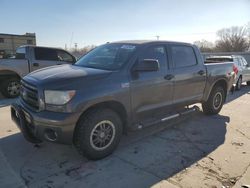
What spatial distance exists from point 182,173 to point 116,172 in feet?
3.09

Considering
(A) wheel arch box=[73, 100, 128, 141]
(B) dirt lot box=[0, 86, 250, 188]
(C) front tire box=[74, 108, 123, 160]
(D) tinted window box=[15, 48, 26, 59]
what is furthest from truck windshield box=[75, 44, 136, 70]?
(D) tinted window box=[15, 48, 26, 59]

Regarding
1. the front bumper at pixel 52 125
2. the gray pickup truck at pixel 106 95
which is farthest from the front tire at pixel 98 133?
the front bumper at pixel 52 125

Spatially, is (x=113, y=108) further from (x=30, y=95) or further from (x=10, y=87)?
(x=10, y=87)

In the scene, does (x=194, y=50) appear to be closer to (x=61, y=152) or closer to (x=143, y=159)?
(x=143, y=159)

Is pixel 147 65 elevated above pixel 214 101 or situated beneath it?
elevated above

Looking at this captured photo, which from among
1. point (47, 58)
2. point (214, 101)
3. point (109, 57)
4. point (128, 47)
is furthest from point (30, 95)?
point (47, 58)

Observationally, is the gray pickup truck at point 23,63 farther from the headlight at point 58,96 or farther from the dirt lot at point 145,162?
the headlight at point 58,96

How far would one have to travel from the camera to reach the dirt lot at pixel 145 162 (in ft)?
11.0

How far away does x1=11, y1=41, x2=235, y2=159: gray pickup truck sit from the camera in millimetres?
3518

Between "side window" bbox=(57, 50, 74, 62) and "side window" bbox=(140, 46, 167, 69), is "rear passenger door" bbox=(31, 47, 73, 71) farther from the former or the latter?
"side window" bbox=(140, 46, 167, 69)

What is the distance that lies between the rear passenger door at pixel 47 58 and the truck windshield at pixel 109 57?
16.5ft

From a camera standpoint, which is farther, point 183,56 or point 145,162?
point 183,56

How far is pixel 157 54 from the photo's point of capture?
4.79 metres

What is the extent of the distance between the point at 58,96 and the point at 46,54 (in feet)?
Result: 22.7
